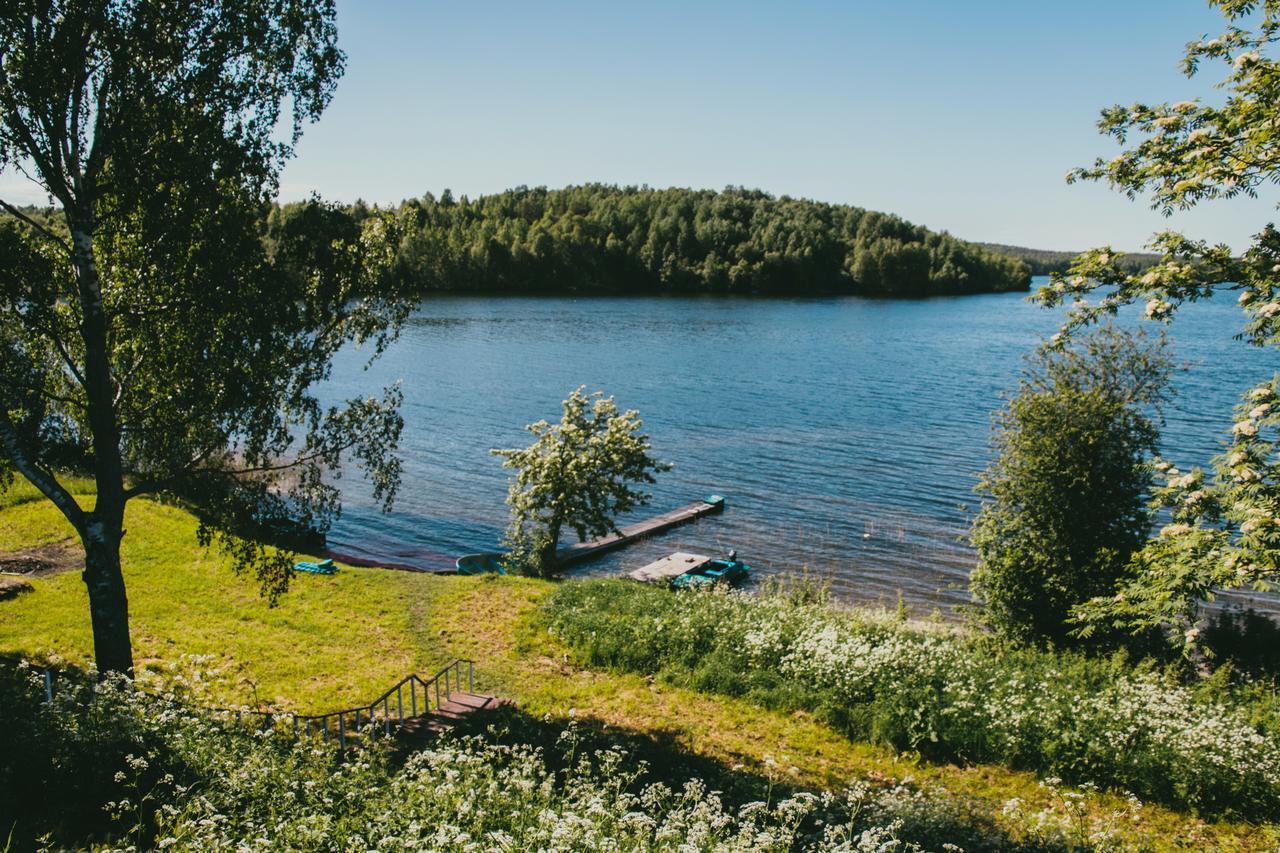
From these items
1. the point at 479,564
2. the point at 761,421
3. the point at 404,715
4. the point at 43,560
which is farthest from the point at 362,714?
the point at 761,421

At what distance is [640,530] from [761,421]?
23.2 metres

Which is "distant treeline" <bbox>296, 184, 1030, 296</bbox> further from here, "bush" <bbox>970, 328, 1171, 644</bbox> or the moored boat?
"bush" <bbox>970, 328, 1171, 644</bbox>

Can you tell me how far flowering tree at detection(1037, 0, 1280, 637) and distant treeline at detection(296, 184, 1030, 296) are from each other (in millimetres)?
132657

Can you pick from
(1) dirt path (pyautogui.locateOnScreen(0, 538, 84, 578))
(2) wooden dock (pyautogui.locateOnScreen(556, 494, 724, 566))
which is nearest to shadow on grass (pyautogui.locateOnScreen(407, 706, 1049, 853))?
(1) dirt path (pyautogui.locateOnScreen(0, 538, 84, 578))

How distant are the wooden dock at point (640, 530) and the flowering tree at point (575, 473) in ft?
11.2

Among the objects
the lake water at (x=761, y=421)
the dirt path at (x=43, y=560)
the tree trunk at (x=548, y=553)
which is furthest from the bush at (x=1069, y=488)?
the dirt path at (x=43, y=560)

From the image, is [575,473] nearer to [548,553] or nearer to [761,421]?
[548,553]

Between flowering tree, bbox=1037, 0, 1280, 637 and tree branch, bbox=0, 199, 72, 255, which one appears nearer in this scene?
flowering tree, bbox=1037, 0, 1280, 637

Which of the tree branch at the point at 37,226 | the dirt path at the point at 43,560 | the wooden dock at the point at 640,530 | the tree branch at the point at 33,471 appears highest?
the tree branch at the point at 37,226

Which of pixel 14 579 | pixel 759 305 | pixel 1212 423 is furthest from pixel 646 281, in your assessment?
pixel 14 579

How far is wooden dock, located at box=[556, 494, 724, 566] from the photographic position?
34031 mm

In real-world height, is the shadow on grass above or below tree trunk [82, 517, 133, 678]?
below

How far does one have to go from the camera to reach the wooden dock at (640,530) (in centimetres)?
3403

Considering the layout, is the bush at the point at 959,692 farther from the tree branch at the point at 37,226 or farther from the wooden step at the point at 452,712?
the tree branch at the point at 37,226
